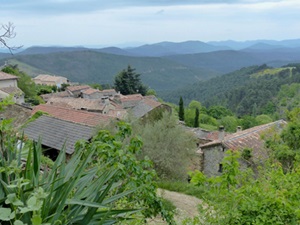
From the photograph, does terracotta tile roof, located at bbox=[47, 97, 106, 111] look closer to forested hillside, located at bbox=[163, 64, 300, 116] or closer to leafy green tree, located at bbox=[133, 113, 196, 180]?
leafy green tree, located at bbox=[133, 113, 196, 180]

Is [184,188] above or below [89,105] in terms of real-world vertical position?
above

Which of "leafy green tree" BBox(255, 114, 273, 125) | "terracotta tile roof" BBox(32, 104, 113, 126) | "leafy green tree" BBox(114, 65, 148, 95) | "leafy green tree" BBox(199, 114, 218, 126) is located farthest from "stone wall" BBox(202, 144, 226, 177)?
"leafy green tree" BBox(199, 114, 218, 126)

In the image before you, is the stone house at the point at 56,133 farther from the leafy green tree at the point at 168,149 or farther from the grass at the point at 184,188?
the grass at the point at 184,188

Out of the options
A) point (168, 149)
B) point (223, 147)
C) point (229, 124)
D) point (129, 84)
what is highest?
point (168, 149)

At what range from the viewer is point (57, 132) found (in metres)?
16.6

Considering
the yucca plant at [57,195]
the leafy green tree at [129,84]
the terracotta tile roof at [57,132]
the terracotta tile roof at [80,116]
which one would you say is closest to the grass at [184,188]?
the terracotta tile roof at [57,132]

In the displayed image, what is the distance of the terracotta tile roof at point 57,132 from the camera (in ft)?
50.8

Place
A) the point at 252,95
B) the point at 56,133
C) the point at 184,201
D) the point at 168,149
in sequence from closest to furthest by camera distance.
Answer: the point at 184,201, the point at 168,149, the point at 56,133, the point at 252,95

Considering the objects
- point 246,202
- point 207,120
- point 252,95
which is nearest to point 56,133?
point 246,202

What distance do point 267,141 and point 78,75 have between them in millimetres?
146158

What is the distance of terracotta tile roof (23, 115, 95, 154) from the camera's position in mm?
15469

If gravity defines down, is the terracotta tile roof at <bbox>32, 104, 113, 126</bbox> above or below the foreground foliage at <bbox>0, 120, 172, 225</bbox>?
below

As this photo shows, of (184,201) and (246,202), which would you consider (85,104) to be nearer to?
(184,201)

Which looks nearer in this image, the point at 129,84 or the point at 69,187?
the point at 69,187
